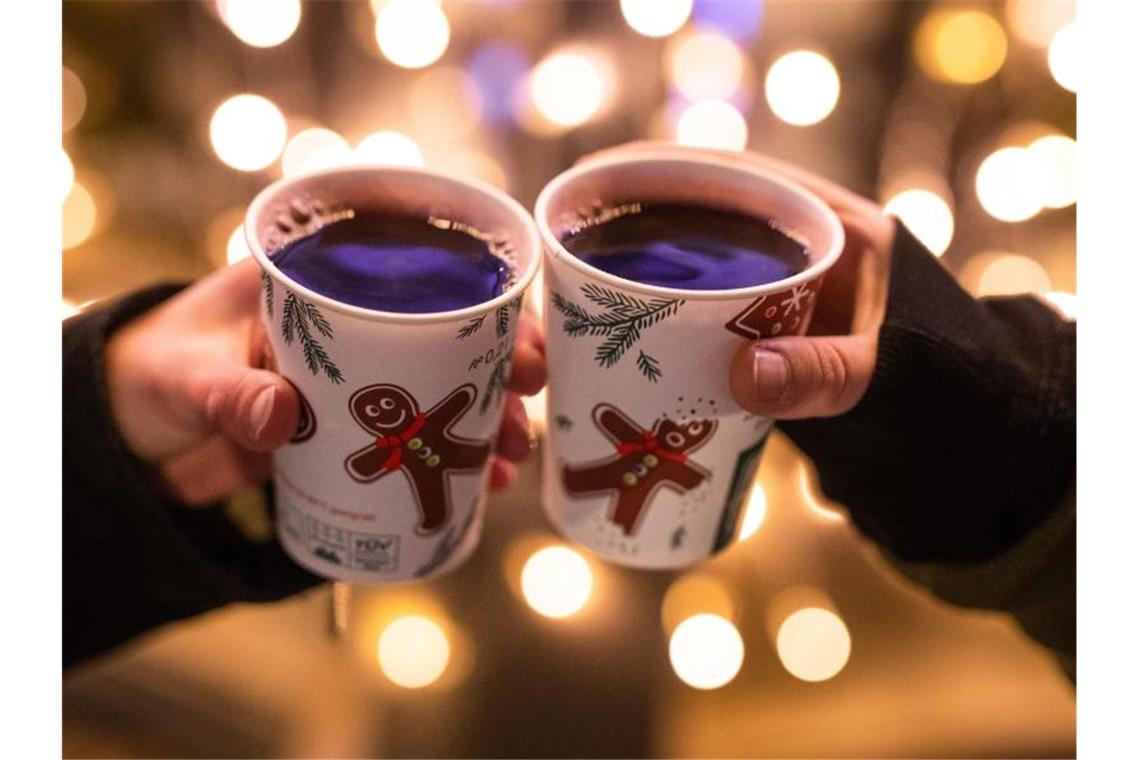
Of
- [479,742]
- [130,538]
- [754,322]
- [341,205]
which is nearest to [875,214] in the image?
[754,322]

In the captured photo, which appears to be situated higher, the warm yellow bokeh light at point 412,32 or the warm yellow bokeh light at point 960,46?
the warm yellow bokeh light at point 960,46

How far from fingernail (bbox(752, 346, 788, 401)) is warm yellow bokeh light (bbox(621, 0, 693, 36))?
4.03 feet

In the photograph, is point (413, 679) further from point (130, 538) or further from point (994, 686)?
point (994, 686)

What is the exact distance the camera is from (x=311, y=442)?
0.86 metres

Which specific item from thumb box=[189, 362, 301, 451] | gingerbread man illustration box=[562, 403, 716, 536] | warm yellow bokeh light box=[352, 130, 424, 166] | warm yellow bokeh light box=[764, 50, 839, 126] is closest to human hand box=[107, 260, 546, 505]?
thumb box=[189, 362, 301, 451]

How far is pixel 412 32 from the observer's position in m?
1.92

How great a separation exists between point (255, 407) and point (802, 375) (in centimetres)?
39

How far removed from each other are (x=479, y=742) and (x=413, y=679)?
14 centimetres

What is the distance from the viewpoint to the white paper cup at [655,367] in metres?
0.81

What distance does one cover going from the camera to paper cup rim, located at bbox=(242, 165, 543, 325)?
2.51 feet

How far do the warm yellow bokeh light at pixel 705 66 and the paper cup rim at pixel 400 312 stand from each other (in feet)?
3.94

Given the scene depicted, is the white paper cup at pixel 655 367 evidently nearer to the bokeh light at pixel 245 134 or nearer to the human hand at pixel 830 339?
the human hand at pixel 830 339

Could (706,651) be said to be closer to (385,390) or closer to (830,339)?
(830,339)

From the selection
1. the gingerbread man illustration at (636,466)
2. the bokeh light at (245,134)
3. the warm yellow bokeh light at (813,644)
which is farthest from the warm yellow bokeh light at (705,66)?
the gingerbread man illustration at (636,466)
